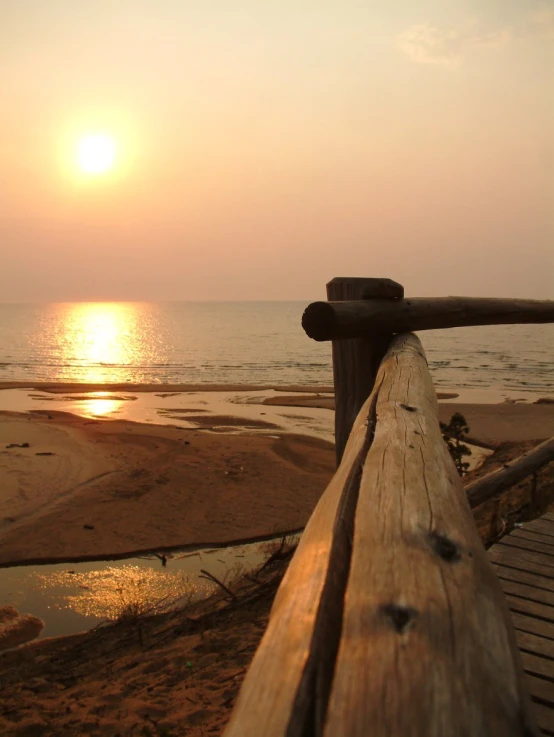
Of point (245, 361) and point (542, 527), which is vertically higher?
point (542, 527)

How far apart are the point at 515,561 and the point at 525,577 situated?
7.2 inches

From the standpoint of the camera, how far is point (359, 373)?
10.6 ft

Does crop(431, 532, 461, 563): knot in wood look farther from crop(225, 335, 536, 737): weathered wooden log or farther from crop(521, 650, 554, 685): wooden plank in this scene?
crop(521, 650, 554, 685): wooden plank

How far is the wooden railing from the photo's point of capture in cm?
66

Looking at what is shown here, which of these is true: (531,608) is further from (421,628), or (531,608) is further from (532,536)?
(421,628)

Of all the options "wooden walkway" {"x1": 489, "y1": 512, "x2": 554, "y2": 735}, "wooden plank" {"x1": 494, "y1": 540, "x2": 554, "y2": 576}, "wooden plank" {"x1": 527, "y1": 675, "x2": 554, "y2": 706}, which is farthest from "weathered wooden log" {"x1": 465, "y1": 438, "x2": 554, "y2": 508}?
"wooden plank" {"x1": 527, "y1": 675, "x2": 554, "y2": 706}

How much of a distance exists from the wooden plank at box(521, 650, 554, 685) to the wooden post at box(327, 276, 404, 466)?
4.47ft

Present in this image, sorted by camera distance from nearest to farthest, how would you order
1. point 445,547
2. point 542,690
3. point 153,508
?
point 445,547 < point 542,690 < point 153,508

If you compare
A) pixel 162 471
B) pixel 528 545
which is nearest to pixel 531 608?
pixel 528 545

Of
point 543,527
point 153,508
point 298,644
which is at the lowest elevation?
point 153,508

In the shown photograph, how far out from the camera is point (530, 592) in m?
2.70

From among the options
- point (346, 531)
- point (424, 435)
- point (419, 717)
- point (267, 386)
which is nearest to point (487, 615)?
point (419, 717)

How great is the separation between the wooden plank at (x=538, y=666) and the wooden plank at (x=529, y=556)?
0.84 m

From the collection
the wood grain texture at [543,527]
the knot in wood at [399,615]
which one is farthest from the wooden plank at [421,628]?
the wood grain texture at [543,527]
